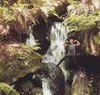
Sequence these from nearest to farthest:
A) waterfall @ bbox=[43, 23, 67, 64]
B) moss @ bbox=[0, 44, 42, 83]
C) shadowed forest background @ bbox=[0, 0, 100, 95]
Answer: moss @ bbox=[0, 44, 42, 83] → shadowed forest background @ bbox=[0, 0, 100, 95] → waterfall @ bbox=[43, 23, 67, 64]

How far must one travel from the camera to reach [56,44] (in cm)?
796

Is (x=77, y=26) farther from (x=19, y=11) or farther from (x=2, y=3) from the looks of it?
(x=2, y=3)

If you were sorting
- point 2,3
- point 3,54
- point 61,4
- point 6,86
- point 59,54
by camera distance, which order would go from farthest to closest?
1. point 61,4
2. point 59,54
3. point 2,3
4. point 3,54
5. point 6,86

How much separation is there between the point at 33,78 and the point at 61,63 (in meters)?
1.51

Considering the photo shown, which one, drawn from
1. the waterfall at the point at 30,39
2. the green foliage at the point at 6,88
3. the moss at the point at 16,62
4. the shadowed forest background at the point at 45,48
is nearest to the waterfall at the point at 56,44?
the shadowed forest background at the point at 45,48

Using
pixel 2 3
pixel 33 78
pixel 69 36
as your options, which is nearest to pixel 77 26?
pixel 69 36

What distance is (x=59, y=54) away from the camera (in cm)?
784

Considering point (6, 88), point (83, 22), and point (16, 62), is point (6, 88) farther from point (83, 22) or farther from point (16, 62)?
point (83, 22)

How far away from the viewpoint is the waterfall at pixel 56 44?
7697 mm

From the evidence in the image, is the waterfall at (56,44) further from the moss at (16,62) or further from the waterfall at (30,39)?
the moss at (16,62)

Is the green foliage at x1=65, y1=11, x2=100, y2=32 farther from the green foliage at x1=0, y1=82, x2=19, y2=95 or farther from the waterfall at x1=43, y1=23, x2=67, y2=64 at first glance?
the green foliage at x1=0, y1=82, x2=19, y2=95

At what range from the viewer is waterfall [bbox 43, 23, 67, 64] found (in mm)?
7697

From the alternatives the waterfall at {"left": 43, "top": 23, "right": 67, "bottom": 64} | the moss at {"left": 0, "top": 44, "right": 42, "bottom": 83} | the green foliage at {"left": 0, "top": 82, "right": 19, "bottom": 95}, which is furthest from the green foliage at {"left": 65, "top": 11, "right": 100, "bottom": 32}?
the green foliage at {"left": 0, "top": 82, "right": 19, "bottom": 95}

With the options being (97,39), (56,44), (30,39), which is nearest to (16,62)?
(30,39)
